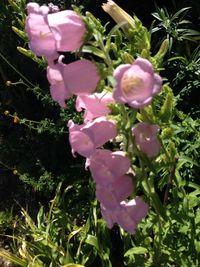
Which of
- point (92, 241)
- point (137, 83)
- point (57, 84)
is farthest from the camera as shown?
point (92, 241)

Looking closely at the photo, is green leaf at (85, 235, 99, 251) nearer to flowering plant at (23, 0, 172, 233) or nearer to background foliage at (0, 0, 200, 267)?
background foliage at (0, 0, 200, 267)

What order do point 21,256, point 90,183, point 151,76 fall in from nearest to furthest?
point 151,76 < point 90,183 < point 21,256

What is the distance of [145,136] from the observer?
1.61 metres

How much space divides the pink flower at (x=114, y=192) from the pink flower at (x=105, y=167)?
0.08 feet

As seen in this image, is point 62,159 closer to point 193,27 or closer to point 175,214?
point 193,27

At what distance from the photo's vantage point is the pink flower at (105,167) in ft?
5.13

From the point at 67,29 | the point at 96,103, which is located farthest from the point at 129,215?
the point at 67,29

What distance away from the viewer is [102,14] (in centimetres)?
382

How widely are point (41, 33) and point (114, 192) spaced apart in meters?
0.52

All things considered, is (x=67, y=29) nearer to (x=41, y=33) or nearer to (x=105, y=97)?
(x=41, y=33)

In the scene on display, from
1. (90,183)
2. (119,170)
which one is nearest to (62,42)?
(119,170)

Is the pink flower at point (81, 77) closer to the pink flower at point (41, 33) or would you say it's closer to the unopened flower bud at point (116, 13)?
the pink flower at point (41, 33)

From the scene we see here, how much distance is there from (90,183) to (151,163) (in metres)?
1.61

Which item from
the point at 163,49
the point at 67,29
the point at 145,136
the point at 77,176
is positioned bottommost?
the point at 77,176
